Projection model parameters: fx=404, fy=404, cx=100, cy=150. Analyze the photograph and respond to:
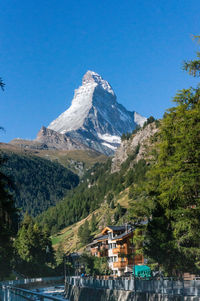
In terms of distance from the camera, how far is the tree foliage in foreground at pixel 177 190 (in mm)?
24562

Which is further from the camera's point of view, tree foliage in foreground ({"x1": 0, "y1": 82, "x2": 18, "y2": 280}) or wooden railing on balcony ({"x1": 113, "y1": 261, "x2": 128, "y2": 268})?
wooden railing on balcony ({"x1": 113, "y1": 261, "x2": 128, "y2": 268})

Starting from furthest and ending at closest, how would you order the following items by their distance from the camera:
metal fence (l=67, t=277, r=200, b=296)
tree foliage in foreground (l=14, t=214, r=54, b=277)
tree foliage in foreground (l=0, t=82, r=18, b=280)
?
1. tree foliage in foreground (l=14, t=214, r=54, b=277)
2. metal fence (l=67, t=277, r=200, b=296)
3. tree foliage in foreground (l=0, t=82, r=18, b=280)

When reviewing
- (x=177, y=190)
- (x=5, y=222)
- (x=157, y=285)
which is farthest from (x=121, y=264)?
(x=5, y=222)

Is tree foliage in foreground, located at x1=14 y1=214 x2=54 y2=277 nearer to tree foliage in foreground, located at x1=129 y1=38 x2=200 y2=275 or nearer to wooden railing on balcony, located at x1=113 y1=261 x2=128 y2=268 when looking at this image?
wooden railing on balcony, located at x1=113 y1=261 x2=128 y2=268

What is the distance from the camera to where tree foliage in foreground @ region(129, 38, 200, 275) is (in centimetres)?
2456

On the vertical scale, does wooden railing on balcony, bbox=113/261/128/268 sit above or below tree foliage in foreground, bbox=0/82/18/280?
below

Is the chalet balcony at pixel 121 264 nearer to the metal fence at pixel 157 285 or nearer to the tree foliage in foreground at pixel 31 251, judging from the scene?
the tree foliage in foreground at pixel 31 251

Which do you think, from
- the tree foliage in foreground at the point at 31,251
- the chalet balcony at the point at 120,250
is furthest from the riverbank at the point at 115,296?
the chalet balcony at the point at 120,250

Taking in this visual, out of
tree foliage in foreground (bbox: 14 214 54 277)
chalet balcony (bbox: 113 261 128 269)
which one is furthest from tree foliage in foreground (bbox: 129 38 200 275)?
chalet balcony (bbox: 113 261 128 269)

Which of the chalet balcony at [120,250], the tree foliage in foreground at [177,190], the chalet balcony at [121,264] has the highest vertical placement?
the tree foliage in foreground at [177,190]

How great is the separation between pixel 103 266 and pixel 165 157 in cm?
7373

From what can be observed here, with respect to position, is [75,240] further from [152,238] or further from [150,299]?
[150,299]

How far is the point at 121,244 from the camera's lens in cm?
9031

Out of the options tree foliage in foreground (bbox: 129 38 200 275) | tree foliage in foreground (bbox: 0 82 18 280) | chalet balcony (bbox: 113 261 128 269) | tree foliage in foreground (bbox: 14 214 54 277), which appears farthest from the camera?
chalet balcony (bbox: 113 261 128 269)
